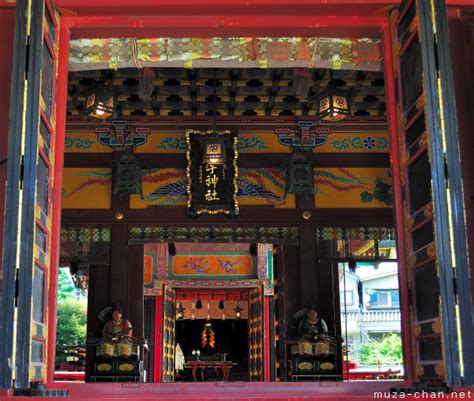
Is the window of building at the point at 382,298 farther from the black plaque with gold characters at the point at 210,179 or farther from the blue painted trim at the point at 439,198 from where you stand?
the blue painted trim at the point at 439,198

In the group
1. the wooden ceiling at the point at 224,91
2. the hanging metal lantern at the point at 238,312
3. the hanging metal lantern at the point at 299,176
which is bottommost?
the hanging metal lantern at the point at 238,312

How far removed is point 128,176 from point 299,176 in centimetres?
212

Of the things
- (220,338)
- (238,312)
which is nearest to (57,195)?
(238,312)

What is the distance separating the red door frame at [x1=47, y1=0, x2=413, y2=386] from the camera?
15.8ft

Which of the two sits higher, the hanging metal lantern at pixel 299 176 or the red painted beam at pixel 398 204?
the hanging metal lantern at pixel 299 176

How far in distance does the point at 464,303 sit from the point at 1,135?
2964 millimetres

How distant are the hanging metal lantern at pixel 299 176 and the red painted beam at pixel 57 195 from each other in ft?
14.5

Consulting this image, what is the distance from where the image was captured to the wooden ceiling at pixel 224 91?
8109 mm

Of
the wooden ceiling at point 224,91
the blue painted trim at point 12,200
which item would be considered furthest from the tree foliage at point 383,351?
the blue painted trim at point 12,200

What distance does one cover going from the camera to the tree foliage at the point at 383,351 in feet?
69.4

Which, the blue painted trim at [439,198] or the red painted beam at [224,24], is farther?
the red painted beam at [224,24]

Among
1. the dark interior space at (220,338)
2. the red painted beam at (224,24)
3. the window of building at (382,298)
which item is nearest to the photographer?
the red painted beam at (224,24)

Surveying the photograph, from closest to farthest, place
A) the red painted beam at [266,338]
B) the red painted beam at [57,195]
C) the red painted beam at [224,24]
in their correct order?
1. the red painted beam at [57,195]
2. the red painted beam at [224,24]
3. the red painted beam at [266,338]

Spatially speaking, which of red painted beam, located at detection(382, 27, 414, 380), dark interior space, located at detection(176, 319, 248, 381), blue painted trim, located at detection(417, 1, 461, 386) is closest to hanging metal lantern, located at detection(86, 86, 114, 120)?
red painted beam, located at detection(382, 27, 414, 380)
